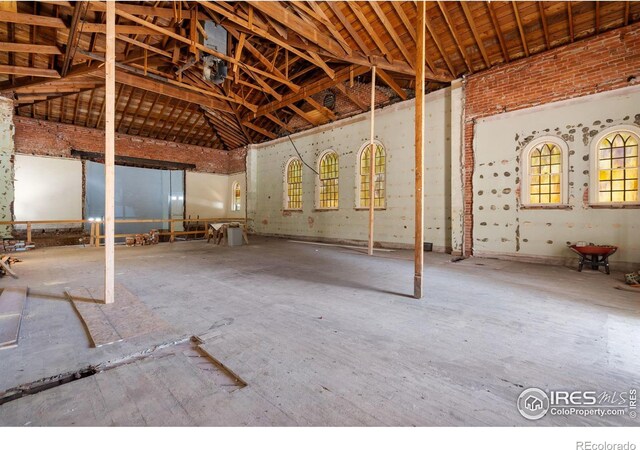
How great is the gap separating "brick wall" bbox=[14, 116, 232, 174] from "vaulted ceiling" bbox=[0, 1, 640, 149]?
1.85 ft

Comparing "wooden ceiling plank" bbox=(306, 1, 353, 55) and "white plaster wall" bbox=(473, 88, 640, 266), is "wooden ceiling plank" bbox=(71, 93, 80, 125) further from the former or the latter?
"white plaster wall" bbox=(473, 88, 640, 266)

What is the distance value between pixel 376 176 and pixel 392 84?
2.77 m

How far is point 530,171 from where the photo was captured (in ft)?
20.9

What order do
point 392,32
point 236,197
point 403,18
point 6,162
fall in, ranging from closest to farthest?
point 403,18 → point 392,32 → point 6,162 → point 236,197

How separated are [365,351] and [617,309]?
319cm

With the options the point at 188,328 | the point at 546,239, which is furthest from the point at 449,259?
the point at 188,328

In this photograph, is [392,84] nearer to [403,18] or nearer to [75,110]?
[403,18]

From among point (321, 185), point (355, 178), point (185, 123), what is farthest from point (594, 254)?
point (185, 123)

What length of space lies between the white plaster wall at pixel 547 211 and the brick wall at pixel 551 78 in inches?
7.3

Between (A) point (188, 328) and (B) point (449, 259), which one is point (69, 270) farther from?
(B) point (449, 259)

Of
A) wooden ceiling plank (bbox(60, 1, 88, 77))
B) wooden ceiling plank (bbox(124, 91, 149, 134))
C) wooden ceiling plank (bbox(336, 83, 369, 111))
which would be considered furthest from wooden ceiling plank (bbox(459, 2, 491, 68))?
wooden ceiling plank (bbox(124, 91, 149, 134))

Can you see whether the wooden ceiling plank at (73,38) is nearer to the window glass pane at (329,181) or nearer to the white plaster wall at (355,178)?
the white plaster wall at (355,178)

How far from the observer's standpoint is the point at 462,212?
722 cm

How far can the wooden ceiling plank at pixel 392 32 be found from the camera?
581 centimetres
